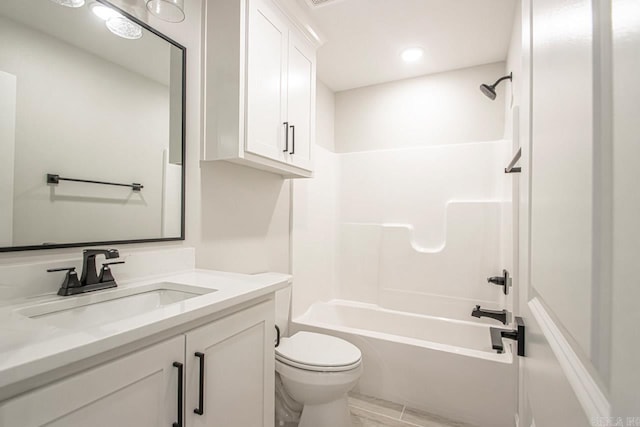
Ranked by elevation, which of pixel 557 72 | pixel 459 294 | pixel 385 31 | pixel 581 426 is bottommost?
pixel 459 294

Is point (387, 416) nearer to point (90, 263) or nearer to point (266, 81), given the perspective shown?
point (90, 263)

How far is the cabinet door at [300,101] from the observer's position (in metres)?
1.80

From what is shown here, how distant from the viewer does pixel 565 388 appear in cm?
40

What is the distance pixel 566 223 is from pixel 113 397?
38.0 inches

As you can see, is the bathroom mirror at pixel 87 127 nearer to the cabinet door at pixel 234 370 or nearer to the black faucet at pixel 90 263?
the black faucet at pixel 90 263

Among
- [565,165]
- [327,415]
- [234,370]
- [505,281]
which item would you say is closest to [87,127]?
[234,370]

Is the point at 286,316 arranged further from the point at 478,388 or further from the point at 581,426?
the point at 581,426

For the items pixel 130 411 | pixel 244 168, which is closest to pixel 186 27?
pixel 244 168

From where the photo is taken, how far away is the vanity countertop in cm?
55

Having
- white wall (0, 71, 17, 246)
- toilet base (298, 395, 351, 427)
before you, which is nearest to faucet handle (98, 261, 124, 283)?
white wall (0, 71, 17, 246)

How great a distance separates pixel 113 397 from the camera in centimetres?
70

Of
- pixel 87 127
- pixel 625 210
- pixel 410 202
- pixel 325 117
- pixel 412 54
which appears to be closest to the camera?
pixel 625 210

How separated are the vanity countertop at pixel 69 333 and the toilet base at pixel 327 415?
99 cm

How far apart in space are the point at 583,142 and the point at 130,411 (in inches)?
40.7
